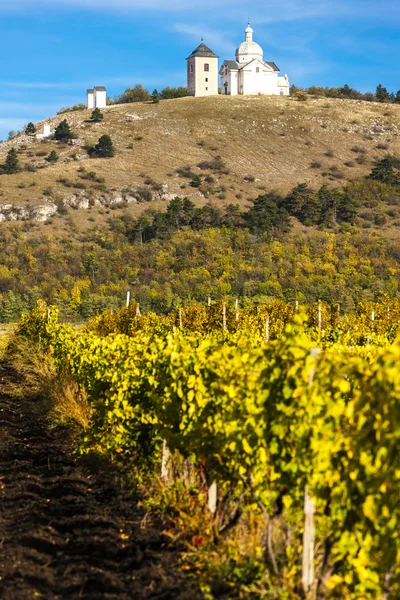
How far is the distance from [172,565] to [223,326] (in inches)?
677

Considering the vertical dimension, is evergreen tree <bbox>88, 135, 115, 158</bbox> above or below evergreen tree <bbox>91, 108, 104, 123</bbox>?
below

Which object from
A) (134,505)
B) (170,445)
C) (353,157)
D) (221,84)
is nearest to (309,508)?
(170,445)

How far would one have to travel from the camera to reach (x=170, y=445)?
7.08 meters

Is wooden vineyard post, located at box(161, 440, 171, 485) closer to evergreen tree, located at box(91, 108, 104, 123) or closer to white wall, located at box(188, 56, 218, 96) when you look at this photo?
evergreen tree, located at box(91, 108, 104, 123)

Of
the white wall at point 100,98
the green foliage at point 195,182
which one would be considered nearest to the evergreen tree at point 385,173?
the green foliage at point 195,182

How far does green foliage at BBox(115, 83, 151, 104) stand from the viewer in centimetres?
10424

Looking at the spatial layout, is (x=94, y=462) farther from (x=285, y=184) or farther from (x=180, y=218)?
(x=285, y=184)

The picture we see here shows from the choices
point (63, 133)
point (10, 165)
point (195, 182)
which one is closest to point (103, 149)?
point (63, 133)

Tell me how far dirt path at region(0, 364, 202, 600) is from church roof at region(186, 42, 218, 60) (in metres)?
100.0

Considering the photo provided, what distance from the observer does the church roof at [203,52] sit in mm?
103812

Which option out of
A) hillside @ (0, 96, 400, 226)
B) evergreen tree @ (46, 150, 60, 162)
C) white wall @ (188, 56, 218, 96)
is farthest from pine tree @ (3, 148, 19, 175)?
white wall @ (188, 56, 218, 96)

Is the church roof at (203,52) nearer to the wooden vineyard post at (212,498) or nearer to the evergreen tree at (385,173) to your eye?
the evergreen tree at (385,173)

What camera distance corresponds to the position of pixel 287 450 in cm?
506

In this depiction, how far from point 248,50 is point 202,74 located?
345 inches
